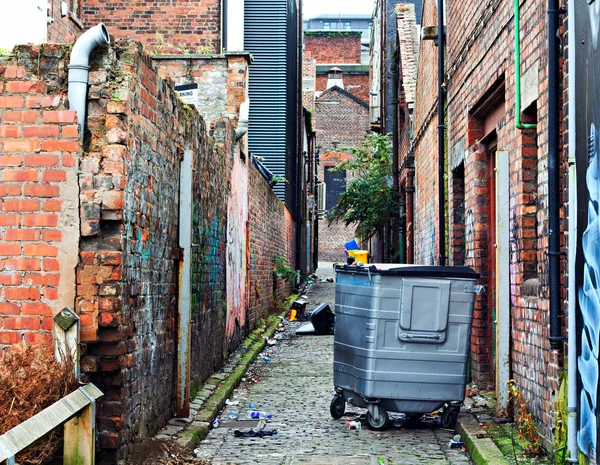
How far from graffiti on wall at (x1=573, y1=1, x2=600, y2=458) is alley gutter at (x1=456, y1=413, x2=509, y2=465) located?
0.93 metres

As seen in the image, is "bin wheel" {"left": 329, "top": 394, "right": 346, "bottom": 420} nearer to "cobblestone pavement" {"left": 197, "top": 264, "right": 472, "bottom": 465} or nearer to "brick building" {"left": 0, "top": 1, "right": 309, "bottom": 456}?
"cobblestone pavement" {"left": 197, "top": 264, "right": 472, "bottom": 465}

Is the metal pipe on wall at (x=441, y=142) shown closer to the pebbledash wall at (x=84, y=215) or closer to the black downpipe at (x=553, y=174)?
the black downpipe at (x=553, y=174)

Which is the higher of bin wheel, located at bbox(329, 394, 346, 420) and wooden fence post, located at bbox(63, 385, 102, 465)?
wooden fence post, located at bbox(63, 385, 102, 465)

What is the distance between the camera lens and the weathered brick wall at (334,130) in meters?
46.9

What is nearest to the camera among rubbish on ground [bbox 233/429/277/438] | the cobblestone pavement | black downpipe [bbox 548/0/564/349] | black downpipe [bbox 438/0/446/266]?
black downpipe [bbox 548/0/564/349]

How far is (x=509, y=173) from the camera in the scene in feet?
23.7

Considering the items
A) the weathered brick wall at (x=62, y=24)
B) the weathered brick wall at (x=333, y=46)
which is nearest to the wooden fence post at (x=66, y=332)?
the weathered brick wall at (x=62, y=24)

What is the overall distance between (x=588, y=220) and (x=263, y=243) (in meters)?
12.8

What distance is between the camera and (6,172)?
532cm

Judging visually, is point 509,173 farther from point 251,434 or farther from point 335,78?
point 335,78

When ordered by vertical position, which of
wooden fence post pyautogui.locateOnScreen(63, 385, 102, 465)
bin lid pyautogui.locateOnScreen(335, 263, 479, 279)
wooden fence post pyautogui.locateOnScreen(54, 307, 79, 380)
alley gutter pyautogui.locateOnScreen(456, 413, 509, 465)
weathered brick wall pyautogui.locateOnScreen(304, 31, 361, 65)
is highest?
weathered brick wall pyautogui.locateOnScreen(304, 31, 361, 65)

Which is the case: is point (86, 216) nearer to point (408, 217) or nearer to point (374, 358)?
point (374, 358)

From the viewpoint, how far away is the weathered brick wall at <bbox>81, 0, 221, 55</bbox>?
51.1ft

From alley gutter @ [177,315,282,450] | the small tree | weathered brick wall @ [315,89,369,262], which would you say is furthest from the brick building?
weathered brick wall @ [315,89,369,262]
